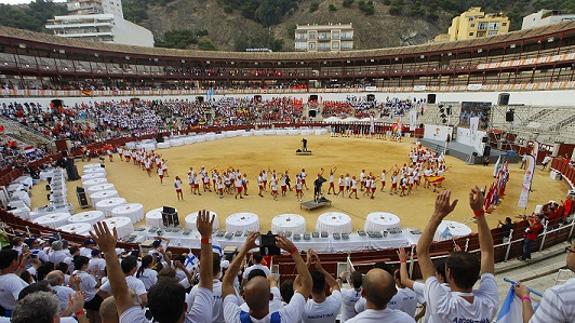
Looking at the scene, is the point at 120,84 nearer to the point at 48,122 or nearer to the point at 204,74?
the point at 204,74

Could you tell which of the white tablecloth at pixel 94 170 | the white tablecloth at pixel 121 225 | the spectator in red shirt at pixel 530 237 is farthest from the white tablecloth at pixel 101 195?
the spectator in red shirt at pixel 530 237

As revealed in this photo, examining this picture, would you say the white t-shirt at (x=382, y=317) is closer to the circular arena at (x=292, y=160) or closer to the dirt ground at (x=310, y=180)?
the circular arena at (x=292, y=160)

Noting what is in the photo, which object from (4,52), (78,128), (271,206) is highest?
(4,52)

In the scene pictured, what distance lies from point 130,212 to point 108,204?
6.33 feet

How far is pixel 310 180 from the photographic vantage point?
64.4 ft

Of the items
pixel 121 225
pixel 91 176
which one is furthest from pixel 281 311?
pixel 91 176

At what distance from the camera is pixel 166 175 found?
21453 millimetres

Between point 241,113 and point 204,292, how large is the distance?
47617 millimetres

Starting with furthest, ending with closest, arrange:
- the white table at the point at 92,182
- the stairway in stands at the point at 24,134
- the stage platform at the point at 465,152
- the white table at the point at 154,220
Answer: the stairway in stands at the point at 24,134 → the stage platform at the point at 465,152 → the white table at the point at 92,182 → the white table at the point at 154,220

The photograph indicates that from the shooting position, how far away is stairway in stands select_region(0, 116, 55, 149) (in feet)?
89.5

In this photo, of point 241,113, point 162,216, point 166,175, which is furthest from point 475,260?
point 241,113

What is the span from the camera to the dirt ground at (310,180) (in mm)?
14750

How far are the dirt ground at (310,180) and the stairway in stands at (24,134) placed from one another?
210 inches

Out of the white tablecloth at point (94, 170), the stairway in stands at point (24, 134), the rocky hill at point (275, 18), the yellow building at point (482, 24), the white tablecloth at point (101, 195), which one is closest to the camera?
the white tablecloth at point (101, 195)
